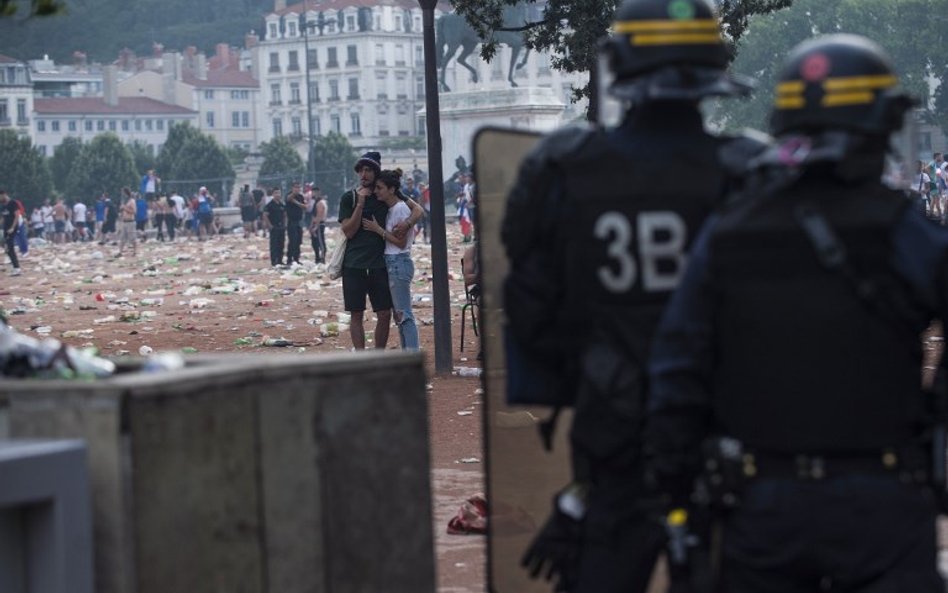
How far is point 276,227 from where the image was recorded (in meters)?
36.1

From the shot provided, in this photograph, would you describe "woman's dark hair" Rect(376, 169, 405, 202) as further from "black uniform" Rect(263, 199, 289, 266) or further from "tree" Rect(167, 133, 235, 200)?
"tree" Rect(167, 133, 235, 200)

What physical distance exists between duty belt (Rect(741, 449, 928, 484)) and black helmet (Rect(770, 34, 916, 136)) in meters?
0.66

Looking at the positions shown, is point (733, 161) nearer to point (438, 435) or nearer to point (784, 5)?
point (438, 435)

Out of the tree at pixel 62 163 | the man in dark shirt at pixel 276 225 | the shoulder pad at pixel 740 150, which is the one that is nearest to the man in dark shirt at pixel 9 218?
the man in dark shirt at pixel 276 225

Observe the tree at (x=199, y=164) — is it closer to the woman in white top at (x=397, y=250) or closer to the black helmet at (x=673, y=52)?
the woman in white top at (x=397, y=250)

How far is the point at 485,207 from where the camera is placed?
18.1 feet

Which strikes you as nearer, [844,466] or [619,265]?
[844,466]

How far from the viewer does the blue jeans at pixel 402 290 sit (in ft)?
44.1

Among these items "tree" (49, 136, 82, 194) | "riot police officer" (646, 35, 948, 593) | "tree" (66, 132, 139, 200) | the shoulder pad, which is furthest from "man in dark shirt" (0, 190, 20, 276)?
"tree" (49, 136, 82, 194)

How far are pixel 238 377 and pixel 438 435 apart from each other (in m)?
6.96

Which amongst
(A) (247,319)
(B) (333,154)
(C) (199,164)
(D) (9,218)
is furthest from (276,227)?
(C) (199,164)

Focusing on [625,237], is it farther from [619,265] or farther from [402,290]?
[402,290]

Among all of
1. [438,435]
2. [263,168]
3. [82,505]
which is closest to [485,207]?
[82,505]

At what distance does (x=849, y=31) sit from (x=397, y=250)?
97.4 metres
